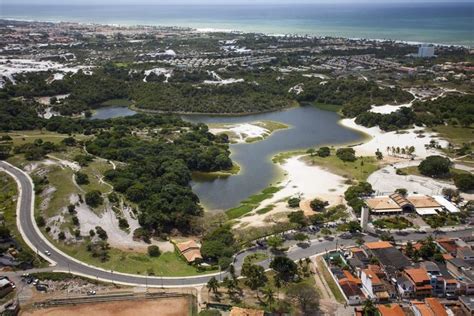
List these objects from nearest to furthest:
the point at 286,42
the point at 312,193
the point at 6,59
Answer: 1. the point at 312,193
2. the point at 6,59
3. the point at 286,42

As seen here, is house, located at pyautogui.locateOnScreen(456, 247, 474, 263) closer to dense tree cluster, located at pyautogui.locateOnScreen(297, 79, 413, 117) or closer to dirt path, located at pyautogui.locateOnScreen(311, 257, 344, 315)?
dirt path, located at pyautogui.locateOnScreen(311, 257, 344, 315)

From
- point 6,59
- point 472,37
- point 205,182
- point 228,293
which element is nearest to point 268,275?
point 228,293

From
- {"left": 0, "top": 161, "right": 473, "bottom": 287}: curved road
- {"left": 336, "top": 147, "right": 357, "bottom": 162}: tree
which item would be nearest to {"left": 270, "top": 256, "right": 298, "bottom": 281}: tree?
{"left": 0, "top": 161, "right": 473, "bottom": 287}: curved road

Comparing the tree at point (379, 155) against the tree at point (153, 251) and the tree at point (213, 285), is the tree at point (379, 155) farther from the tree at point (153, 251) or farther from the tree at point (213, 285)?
the tree at point (213, 285)

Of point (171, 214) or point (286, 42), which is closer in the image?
point (171, 214)

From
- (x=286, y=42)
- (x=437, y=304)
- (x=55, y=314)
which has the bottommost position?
(x=55, y=314)

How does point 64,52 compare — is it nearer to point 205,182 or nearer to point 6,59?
point 6,59

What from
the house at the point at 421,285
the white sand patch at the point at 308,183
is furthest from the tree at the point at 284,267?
the white sand patch at the point at 308,183
